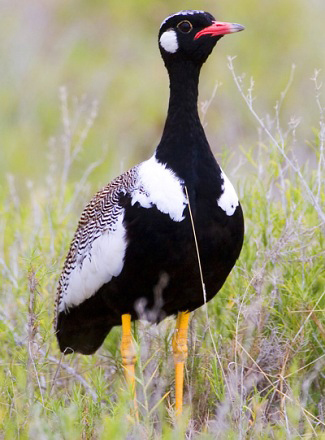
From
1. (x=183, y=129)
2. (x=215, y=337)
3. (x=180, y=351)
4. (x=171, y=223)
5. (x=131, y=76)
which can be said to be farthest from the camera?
(x=131, y=76)

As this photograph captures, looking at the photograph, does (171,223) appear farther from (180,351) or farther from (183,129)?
(180,351)

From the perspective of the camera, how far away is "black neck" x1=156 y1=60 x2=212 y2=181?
3852mm

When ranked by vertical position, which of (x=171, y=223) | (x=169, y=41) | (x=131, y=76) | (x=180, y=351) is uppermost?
(x=131, y=76)

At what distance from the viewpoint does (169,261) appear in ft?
12.2

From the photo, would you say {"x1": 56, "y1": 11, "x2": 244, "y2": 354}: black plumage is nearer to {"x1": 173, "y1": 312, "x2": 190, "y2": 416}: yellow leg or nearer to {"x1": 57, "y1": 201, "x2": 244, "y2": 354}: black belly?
{"x1": 57, "y1": 201, "x2": 244, "y2": 354}: black belly

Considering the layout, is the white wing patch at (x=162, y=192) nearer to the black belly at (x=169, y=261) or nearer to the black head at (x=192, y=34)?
the black belly at (x=169, y=261)

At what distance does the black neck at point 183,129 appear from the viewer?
3852 millimetres

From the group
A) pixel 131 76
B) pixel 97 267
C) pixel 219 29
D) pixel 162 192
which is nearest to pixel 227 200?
pixel 162 192

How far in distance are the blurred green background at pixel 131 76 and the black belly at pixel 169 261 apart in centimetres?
446

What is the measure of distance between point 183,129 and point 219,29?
0.42 metres

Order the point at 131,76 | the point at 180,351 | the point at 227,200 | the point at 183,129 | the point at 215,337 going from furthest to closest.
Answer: the point at 131,76 → the point at 215,337 → the point at 180,351 → the point at 183,129 → the point at 227,200

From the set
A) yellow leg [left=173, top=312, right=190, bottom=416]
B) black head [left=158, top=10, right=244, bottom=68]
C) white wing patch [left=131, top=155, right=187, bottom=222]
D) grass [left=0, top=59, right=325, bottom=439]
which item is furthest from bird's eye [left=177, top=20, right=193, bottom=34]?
yellow leg [left=173, top=312, right=190, bottom=416]

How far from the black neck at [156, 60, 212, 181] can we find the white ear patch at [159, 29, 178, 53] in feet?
0.20

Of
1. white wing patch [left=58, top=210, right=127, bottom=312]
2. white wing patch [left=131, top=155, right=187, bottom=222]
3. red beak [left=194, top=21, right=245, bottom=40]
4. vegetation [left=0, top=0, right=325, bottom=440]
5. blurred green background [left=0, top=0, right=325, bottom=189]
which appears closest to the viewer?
→ vegetation [left=0, top=0, right=325, bottom=440]
